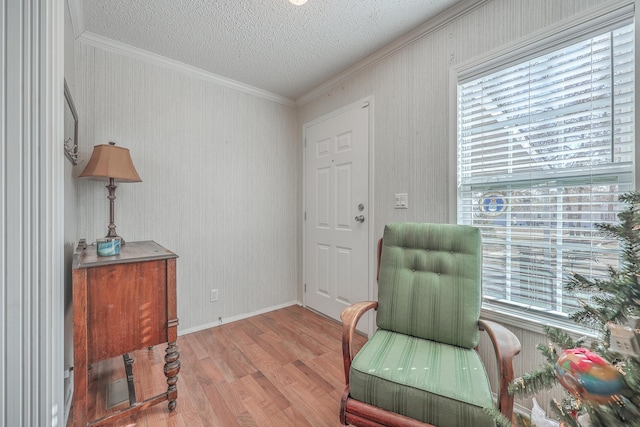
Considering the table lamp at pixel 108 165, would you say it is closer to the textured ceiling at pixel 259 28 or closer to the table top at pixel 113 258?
the table top at pixel 113 258

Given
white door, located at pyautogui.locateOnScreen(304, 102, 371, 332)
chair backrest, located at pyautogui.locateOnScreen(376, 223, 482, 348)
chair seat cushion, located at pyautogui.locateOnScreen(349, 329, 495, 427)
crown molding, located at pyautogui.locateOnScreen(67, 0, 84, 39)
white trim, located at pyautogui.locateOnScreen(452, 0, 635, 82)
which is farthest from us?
white door, located at pyautogui.locateOnScreen(304, 102, 371, 332)

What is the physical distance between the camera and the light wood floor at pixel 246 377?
1414 millimetres

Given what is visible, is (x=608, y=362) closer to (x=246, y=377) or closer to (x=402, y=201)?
(x=402, y=201)

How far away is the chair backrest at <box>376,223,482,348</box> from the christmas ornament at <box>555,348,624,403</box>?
0.67m

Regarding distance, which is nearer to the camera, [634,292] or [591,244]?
[634,292]

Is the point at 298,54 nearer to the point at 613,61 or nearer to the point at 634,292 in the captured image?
the point at 613,61

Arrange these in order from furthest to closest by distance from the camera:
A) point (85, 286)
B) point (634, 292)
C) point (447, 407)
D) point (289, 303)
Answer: point (289, 303) < point (85, 286) < point (447, 407) < point (634, 292)

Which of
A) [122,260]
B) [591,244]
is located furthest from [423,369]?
[122,260]

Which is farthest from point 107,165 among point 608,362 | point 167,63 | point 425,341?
point 608,362

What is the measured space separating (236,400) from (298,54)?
98.0 inches

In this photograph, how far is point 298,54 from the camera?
217 centimetres

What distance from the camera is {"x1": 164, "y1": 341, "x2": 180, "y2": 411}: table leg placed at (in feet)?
4.68

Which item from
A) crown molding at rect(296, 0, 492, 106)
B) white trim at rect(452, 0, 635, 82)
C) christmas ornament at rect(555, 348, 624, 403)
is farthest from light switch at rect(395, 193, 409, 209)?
christmas ornament at rect(555, 348, 624, 403)

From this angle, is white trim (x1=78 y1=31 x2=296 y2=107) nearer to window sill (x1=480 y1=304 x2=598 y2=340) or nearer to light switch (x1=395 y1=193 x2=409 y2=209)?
light switch (x1=395 y1=193 x2=409 y2=209)
